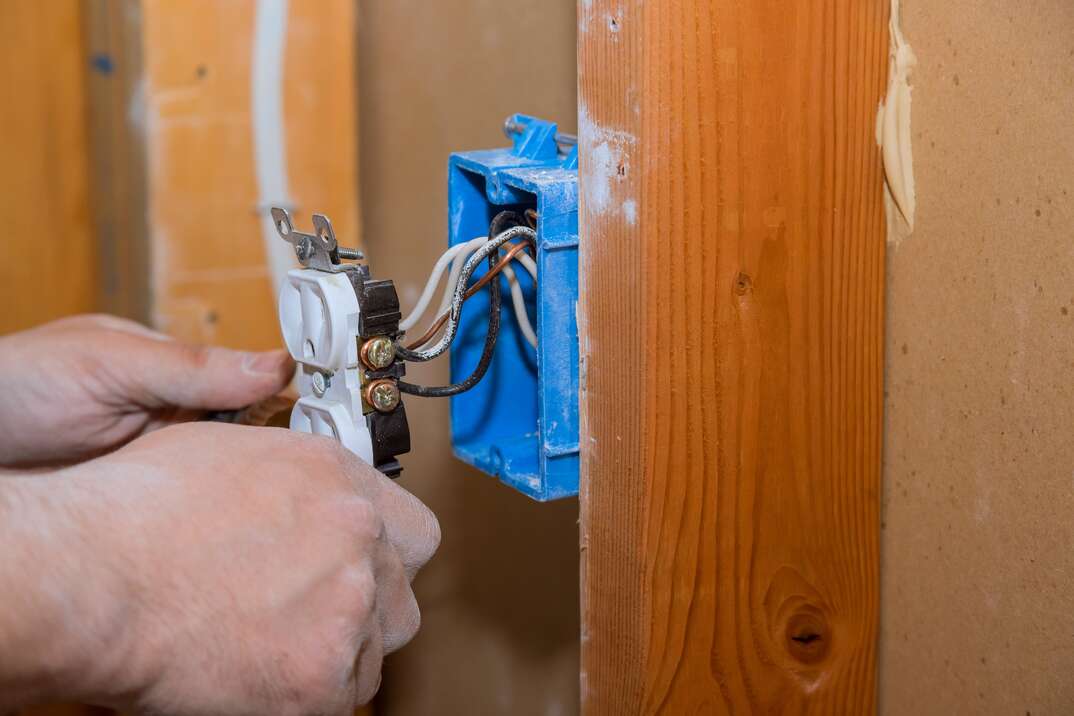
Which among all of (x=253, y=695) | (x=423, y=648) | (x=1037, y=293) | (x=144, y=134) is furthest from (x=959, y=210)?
(x=144, y=134)

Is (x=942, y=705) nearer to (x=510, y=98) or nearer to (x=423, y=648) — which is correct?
(x=510, y=98)

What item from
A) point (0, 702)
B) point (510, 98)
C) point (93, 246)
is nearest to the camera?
point (0, 702)

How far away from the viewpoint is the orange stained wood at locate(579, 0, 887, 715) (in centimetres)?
54

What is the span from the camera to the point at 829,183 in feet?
1.91

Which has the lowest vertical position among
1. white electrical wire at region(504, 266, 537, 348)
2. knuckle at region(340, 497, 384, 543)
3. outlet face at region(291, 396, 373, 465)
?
knuckle at region(340, 497, 384, 543)

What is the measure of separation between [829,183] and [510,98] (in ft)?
1.83

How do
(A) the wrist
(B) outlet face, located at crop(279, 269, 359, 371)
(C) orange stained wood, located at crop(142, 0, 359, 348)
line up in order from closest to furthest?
(A) the wrist, (B) outlet face, located at crop(279, 269, 359, 371), (C) orange stained wood, located at crop(142, 0, 359, 348)

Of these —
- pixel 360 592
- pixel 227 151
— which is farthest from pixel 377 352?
pixel 227 151

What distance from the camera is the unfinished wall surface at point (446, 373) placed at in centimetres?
107

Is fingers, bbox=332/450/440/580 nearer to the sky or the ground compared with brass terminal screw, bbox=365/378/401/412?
nearer to the ground

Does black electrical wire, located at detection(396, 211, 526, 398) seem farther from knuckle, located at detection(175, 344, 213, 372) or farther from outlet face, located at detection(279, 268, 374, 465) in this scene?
knuckle, located at detection(175, 344, 213, 372)

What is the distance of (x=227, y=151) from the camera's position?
1.39 m

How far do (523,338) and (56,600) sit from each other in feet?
1.22

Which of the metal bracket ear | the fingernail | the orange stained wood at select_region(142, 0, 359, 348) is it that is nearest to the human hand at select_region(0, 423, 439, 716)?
the metal bracket ear
